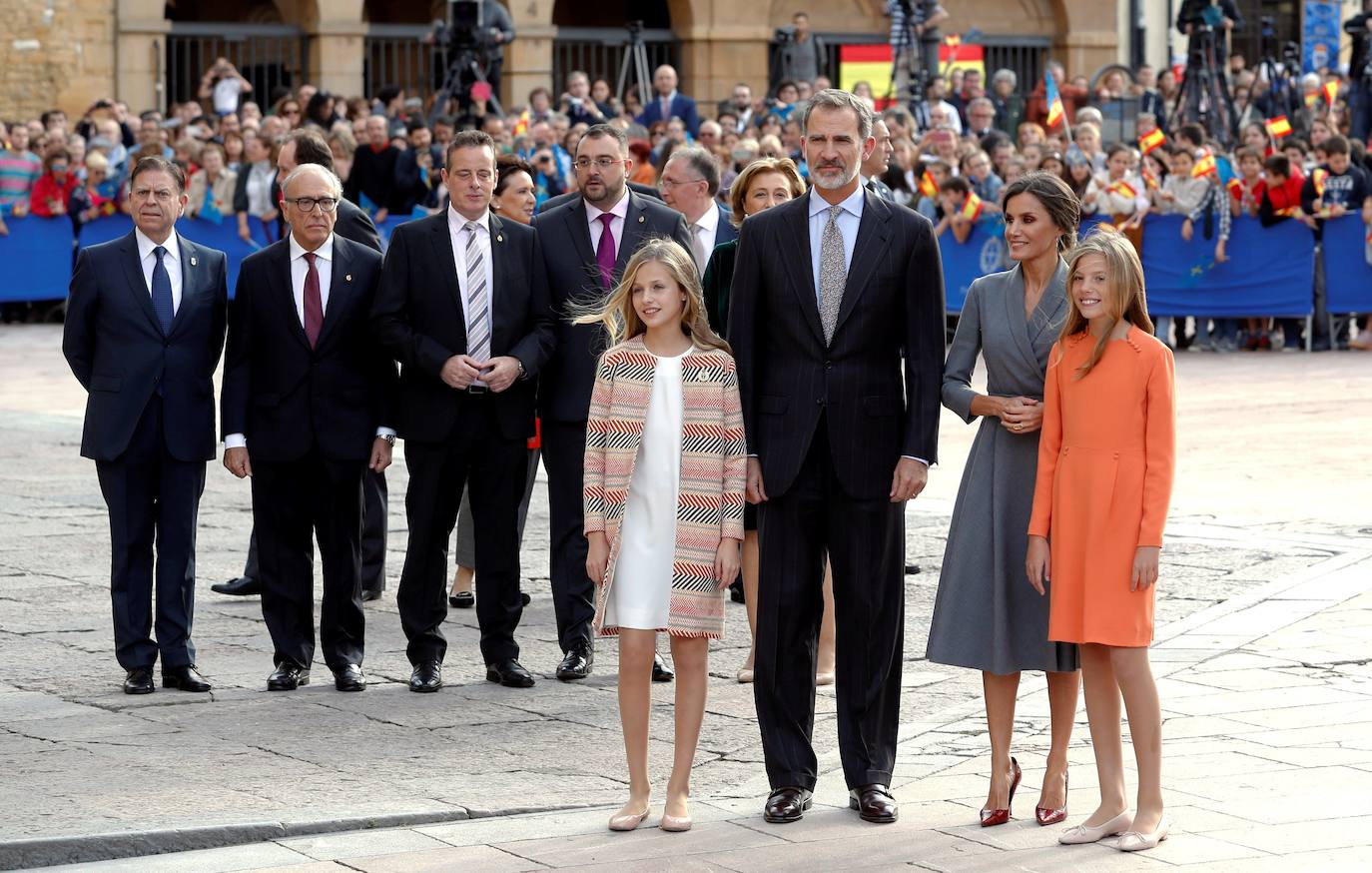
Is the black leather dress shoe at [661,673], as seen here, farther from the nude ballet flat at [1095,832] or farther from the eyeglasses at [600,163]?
the nude ballet flat at [1095,832]

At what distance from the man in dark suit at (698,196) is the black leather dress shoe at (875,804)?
2.96 m

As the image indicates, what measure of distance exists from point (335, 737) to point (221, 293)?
1837 mm

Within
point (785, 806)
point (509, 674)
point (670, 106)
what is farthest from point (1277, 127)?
point (785, 806)

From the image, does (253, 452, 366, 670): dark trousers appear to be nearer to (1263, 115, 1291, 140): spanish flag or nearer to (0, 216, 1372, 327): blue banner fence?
(0, 216, 1372, 327): blue banner fence

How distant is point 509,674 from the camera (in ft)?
25.2

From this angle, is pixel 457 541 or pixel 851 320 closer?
pixel 851 320

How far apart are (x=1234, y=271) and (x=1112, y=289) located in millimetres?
13734

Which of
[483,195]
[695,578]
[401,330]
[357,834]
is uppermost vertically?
[483,195]

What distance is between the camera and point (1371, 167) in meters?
18.9

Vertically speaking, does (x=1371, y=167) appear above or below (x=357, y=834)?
above

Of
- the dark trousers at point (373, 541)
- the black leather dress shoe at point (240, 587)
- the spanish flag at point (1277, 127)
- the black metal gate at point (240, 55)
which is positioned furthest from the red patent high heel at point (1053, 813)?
the black metal gate at point (240, 55)

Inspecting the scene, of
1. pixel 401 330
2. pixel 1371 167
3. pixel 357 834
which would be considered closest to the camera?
pixel 357 834

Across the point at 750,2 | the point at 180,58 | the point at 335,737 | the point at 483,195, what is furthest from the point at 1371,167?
the point at 180,58

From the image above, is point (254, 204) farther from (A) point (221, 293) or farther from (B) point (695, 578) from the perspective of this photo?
(B) point (695, 578)
